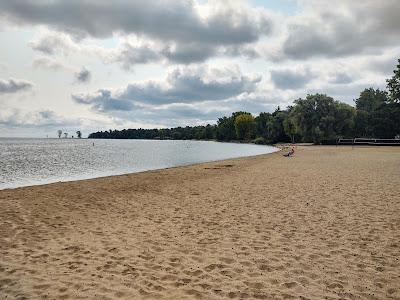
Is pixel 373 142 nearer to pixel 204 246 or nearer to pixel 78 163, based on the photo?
pixel 78 163

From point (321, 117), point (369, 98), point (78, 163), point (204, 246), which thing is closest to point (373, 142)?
point (321, 117)

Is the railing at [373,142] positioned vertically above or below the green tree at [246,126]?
below

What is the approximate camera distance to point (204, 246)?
8992 mm

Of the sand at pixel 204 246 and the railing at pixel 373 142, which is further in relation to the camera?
the railing at pixel 373 142

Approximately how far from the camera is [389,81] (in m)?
48.8

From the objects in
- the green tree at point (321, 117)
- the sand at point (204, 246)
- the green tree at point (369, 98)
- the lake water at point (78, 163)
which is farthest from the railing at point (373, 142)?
the sand at point (204, 246)

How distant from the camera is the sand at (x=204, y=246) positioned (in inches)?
253

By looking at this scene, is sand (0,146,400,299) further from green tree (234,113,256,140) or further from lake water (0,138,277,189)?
green tree (234,113,256,140)

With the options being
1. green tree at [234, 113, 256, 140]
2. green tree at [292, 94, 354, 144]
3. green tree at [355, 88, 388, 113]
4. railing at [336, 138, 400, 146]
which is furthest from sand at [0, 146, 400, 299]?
green tree at [234, 113, 256, 140]

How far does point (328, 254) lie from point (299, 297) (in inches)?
100

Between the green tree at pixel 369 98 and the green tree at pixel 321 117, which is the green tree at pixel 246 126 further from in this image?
the green tree at pixel 321 117

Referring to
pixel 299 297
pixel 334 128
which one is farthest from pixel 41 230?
pixel 334 128

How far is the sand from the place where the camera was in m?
6.42

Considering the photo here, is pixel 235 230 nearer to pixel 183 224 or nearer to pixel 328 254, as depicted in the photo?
pixel 183 224
